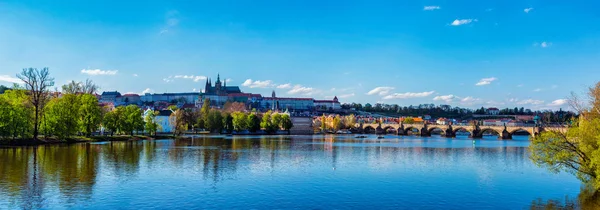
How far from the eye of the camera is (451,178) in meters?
35.3

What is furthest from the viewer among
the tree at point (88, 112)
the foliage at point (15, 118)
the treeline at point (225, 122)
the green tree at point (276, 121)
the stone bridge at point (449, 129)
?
the green tree at point (276, 121)

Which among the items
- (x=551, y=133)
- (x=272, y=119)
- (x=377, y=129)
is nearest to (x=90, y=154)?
(x=551, y=133)

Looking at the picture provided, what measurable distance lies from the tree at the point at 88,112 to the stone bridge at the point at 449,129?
8019 cm

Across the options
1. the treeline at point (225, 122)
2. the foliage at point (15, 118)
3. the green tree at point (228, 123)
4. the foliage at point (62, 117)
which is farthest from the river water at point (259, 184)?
the green tree at point (228, 123)

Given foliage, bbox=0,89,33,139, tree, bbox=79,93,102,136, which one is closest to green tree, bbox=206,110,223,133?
Answer: tree, bbox=79,93,102,136

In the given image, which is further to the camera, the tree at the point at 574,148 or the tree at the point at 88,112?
the tree at the point at 88,112

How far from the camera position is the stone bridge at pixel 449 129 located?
112 metres

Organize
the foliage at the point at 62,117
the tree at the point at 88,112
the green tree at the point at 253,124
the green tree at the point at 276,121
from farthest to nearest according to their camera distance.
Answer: the green tree at the point at 276,121, the green tree at the point at 253,124, the tree at the point at 88,112, the foliage at the point at 62,117

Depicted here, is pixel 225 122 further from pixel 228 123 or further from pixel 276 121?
pixel 276 121

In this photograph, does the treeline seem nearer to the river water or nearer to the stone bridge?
the stone bridge

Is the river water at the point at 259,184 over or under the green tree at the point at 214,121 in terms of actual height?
under

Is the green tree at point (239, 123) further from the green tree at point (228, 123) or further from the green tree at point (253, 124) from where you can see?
the green tree at point (228, 123)

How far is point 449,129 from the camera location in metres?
134

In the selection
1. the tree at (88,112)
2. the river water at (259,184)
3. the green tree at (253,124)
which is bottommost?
the river water at (259,184)
